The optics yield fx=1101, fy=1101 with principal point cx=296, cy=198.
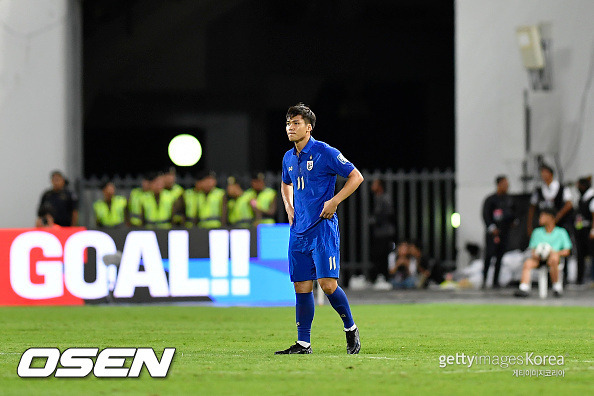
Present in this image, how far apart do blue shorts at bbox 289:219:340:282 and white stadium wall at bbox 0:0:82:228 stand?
15799 mm

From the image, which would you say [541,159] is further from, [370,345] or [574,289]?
[370,345]

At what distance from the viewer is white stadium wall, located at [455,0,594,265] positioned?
22.8m

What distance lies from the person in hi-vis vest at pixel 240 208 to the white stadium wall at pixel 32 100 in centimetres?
626

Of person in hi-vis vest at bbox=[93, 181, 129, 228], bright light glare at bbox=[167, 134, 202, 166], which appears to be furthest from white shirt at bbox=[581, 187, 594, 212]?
bright light glare at bbox=[167, 134, 202, 166]

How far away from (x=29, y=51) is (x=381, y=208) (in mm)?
8639

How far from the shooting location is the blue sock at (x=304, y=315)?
366 inches

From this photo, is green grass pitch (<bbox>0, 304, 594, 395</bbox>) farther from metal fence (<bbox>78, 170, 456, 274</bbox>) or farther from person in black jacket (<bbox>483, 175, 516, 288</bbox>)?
metal fence (<bbox>78, 170, 456, 274</bbox>)

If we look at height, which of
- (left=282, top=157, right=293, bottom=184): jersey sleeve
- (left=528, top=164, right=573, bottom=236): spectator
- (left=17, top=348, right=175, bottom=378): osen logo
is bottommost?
(left=17, top=348, right=175, bottom=378): osen logo

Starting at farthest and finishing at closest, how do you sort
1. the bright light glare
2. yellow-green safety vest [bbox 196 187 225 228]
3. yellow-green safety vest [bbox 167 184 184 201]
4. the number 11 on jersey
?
the bright light glare < yellow-green safety vest [bbox 167 184 184 201] < yellow-green safety vest [bbox 196 187 225 228] < the number 11 on jersey

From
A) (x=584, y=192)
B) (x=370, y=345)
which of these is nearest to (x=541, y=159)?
(x=584, y=192)

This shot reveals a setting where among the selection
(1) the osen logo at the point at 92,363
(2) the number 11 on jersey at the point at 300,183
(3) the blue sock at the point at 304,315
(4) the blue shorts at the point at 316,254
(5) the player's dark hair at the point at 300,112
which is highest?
(5) the player's dark hair at the point at 300,112

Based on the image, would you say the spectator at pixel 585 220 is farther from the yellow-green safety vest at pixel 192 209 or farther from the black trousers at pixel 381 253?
the yellow-green safety vest at pixel 192 209

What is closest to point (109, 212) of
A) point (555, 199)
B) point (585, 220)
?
point (555, 199)

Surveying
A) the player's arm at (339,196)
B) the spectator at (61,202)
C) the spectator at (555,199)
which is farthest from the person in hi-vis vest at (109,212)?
the player's arm at (339,196)
